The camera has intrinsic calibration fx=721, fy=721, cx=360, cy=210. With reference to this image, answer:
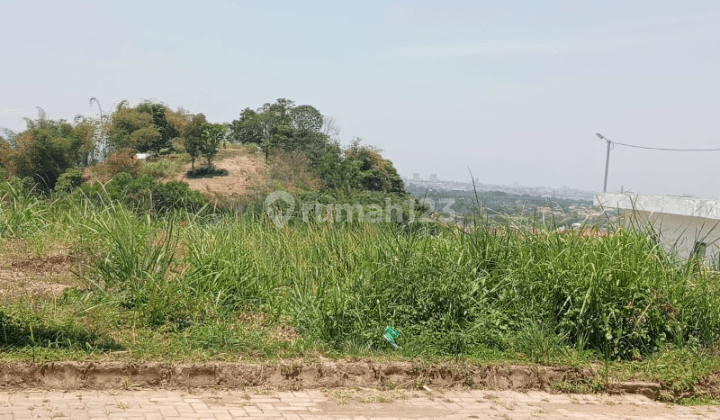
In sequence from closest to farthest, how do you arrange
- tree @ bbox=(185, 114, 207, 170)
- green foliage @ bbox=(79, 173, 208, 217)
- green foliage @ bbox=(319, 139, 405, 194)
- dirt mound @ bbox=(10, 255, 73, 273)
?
1. dirt mound @ bbox=(10, 255, 73, 273)
2. green foliage @ bbox=(79, 173, 208, 217)
3. green foliage @ bbox=(319, 139, 405, 194)
4. tree @ bbox=(185, 114, 207, 170)

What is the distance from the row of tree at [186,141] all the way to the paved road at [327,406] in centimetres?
2184

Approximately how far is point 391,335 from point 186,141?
111ft

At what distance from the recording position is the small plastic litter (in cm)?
634

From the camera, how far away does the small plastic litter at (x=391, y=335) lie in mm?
6344

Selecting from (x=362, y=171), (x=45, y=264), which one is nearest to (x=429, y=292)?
(x=45, y=264)

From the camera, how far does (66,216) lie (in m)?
9.73

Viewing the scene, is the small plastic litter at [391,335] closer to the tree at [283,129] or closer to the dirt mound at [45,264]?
the dirt mound at [45,264]

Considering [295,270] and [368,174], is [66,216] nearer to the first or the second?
[295,270]

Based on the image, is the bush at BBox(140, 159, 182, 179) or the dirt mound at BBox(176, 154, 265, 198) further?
the dirt mound at BBox(176, 154, 265, 198)

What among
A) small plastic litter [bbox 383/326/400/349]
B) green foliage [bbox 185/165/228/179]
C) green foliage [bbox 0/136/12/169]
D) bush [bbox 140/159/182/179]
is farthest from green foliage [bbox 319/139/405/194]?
small plastic litter [bbox 383/326/400/349]

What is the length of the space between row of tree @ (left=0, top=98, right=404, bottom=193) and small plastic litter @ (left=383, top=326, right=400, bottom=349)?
21.0 metres

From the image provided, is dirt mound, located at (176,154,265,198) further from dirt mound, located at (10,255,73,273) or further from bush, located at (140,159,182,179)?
dirt mound, located at (10,255,73,273)

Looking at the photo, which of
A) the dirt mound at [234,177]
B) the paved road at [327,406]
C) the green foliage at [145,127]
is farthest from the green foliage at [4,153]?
the paved road at [327,406]

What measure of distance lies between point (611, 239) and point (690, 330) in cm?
122
